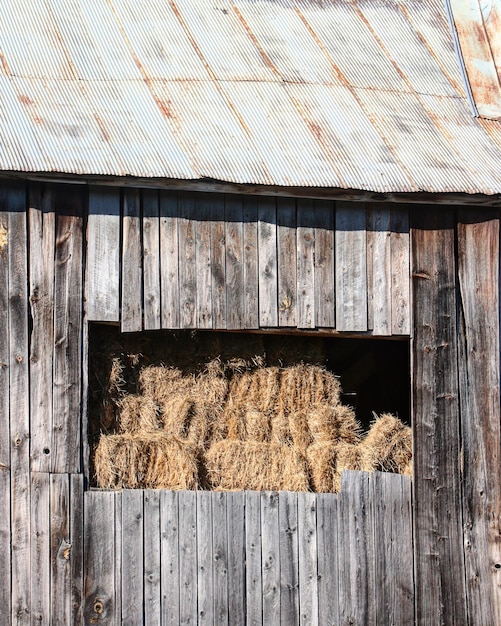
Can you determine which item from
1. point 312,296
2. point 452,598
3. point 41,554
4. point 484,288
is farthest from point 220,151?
point 452,598

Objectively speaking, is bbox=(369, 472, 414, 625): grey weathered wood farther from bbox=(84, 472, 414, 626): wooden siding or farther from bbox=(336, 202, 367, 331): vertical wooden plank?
bbox=(336, 202, 367, 331): vertical wooden plank

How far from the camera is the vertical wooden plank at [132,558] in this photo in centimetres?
789

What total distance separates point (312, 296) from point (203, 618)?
2.58 meters

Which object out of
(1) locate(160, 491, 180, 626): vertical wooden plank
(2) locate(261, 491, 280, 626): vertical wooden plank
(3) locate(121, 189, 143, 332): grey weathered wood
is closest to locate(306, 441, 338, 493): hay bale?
(2) locate(261, 491, 280, 626): vertical wooden plank

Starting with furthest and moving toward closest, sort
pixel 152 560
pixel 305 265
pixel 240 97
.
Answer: pixel 240 97
pixel 305 265
pixel 152 560

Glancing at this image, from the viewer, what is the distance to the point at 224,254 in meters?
8.38

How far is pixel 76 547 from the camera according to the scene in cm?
782

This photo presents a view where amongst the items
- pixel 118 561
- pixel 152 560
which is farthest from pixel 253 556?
pixel 118 561

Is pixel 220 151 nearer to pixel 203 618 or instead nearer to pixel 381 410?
pixel 203 618

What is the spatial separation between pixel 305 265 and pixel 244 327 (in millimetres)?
705

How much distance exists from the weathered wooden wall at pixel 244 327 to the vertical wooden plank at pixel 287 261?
0.04ft

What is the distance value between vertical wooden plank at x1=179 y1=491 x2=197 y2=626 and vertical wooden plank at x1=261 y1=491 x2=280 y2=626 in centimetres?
53

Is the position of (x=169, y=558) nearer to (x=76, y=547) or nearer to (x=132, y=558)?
(x=132, y=558)

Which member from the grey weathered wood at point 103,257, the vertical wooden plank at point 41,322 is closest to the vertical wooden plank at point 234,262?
the grey weathered wood at point 103,257
